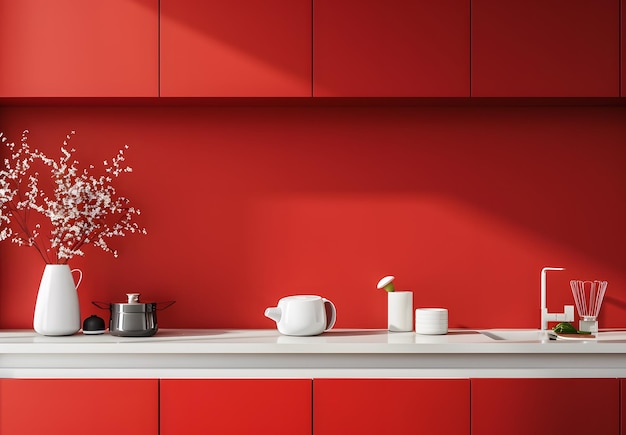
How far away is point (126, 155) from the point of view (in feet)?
8.95

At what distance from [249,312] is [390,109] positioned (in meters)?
1.00

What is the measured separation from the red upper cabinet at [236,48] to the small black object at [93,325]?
2.84 ft

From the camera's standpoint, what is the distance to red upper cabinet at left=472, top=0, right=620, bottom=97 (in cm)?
244

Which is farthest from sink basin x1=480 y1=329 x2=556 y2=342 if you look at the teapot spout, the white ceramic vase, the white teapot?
the white ceramic vase

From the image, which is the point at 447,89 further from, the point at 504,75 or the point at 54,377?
the point at 54,377

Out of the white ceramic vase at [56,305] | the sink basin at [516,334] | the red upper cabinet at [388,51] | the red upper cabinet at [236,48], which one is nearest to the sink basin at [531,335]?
the sink basin at [516,334]

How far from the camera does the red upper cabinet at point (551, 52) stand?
8.00ft

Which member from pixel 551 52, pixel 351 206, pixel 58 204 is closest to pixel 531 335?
pixel 351 206

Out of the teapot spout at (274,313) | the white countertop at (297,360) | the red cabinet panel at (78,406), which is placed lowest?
the red cabinet panel at (78,406)

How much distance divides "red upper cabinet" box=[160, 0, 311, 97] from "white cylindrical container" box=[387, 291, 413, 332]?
0.85m

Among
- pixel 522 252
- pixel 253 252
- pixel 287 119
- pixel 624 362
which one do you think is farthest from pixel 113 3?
pixel 624 362

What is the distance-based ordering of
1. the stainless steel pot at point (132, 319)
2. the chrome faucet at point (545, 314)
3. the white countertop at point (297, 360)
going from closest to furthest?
the white countertop at point (297, 360), the stainless steel pot at point (132, 319), the chrome faucet at point (545, 314)

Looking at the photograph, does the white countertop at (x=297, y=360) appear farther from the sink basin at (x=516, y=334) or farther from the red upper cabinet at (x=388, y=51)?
the red upper cabinet at (x=388, y=51)

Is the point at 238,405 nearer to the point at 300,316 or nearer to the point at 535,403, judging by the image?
the point at 300,316
